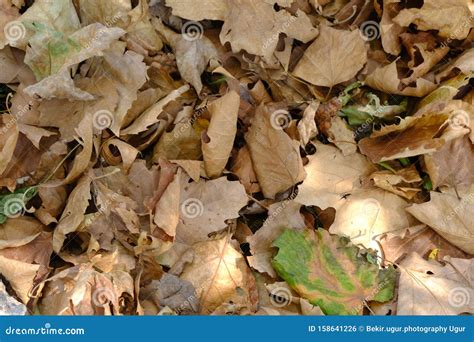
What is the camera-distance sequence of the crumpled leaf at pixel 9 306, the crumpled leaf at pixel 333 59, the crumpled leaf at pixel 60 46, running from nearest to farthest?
the crumpled leaf at pixel 9 306 → the crumpled leaf at pixel 60 46 → the crumpled leaf at pixel 333 59

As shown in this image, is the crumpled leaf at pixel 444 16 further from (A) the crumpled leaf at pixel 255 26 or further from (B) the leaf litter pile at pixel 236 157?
(A) the crumpled leaf at pixel 255 26

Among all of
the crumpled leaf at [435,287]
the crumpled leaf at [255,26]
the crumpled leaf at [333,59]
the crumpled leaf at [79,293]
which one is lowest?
the crumpled leaf at [435,287]

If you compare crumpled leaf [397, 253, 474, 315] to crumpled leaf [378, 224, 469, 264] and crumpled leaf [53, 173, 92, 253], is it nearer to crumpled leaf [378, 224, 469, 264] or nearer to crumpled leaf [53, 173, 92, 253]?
crumpled leaf [378, 224, 469, 264]

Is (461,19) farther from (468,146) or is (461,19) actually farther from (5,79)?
(5,79)

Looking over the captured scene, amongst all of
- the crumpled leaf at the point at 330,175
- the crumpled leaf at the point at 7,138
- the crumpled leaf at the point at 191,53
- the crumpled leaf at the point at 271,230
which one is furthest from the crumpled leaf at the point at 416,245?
the crumpled leaf at the point at 7,138

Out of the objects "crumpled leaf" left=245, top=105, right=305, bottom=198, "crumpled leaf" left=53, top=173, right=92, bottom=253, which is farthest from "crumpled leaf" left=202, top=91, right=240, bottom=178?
"crumpled leaf" left=53, top=173, right=92, bottom=253

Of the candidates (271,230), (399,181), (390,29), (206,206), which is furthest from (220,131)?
(390,29)

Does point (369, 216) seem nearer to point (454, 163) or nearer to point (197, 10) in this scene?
point (454, 163)
